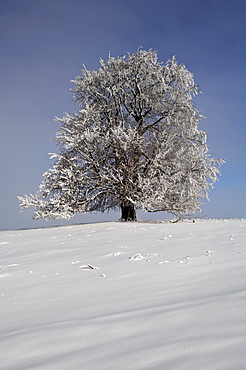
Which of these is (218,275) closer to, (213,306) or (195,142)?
(213,306)

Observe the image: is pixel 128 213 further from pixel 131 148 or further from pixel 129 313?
pixel 129 313

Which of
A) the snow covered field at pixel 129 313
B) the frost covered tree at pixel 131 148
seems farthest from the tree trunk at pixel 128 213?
the snow covered field at pixel 129 313

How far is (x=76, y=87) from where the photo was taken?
13.9m

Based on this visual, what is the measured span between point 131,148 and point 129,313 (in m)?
10.7

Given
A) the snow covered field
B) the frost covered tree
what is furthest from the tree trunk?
the snow covered field

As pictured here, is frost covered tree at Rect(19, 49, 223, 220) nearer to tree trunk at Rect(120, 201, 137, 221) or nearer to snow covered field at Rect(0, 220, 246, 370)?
tree trunk at Rect(120, 201, 137, 221)

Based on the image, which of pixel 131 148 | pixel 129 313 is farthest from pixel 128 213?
pixel 129 313

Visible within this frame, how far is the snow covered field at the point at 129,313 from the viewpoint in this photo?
1249mm

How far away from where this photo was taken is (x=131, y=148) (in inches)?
479

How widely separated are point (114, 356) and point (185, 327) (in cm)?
42

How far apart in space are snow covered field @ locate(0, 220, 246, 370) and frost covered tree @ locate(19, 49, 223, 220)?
797cm

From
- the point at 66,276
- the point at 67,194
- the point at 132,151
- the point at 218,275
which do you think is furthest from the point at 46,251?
the point at 132,151

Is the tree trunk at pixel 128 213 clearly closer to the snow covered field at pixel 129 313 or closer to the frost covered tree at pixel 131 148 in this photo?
the frost covered tree at pixel 131 148

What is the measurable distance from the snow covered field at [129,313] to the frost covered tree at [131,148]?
7.97m
